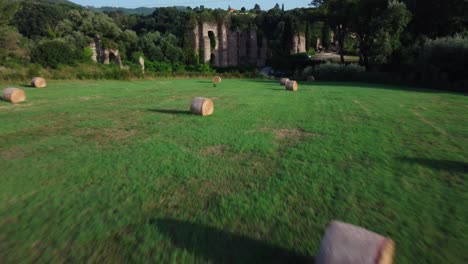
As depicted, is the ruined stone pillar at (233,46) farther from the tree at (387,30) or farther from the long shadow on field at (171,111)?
the long shadow on field at (171,111)

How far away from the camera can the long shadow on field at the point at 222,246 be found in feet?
9.27

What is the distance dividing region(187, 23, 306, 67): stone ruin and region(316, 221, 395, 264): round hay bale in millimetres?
69443

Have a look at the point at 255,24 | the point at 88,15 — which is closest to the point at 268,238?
the point at 88,15

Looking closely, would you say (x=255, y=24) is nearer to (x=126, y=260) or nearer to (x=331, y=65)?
(x=331, y=65)

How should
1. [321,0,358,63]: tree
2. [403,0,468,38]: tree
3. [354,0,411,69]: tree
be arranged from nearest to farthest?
1. [403,0,468,38]: tree
2. [354,0,411,69]: tree
3. [321,0,358,63]: tree

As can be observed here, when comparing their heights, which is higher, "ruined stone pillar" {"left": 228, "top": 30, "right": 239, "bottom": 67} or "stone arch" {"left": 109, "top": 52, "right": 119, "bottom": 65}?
"ruined stone pillar" {"left": 228, "top": 30, "right": 239, "bottom": 67}

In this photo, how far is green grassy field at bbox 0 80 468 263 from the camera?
302cm


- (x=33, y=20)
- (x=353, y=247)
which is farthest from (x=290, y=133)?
(x=33, y=20)

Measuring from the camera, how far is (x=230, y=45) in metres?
77.2

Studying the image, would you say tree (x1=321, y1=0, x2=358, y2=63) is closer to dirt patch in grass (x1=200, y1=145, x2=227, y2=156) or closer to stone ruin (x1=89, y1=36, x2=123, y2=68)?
dirt patch in grass (x1=200, y1=145, x2=227, y2=156)

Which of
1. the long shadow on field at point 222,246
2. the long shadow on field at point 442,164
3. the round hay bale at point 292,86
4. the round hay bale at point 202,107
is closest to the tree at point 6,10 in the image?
the round hay bale at point 292,86

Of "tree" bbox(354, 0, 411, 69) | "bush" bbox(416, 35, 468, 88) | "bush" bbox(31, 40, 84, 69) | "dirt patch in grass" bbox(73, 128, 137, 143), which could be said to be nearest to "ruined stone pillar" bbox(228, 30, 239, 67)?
"bush" bbox(31, 40, 84, 69)

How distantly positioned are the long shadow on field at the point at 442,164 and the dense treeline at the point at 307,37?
20.7m

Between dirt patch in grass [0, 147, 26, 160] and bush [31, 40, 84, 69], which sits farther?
bush [31, 40, 84, 69]
